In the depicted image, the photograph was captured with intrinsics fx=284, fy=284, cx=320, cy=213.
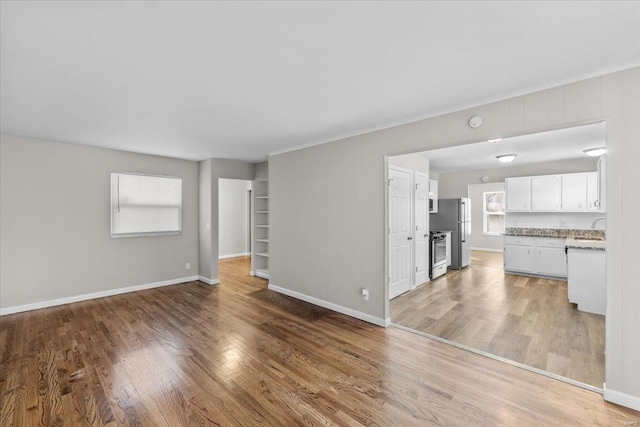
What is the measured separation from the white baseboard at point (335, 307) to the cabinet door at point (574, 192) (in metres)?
5.40

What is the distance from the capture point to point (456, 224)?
268 inches

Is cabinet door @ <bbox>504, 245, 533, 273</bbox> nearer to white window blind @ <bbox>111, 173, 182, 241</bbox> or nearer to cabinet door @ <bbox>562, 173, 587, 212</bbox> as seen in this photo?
cabinet door @ <bbox>562, 173, 587, 212</bbox>

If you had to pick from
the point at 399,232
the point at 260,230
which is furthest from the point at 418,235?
the point at 260,230

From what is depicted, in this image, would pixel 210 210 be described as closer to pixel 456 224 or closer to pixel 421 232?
pixel 421 232

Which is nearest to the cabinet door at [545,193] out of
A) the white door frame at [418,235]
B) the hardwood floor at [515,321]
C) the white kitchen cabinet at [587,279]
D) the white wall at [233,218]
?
the hardwood floor at [515,321]

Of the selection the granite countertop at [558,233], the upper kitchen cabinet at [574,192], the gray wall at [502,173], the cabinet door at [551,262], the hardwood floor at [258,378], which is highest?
the gray wall at [502,173]

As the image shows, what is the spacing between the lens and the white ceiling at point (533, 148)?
428cm

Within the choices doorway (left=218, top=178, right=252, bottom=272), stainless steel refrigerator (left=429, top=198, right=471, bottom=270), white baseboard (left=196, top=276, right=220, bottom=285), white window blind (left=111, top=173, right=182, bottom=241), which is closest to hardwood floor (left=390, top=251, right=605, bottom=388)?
stainless steel refrigerator (left=429, top=198, right=471, bottom=270)

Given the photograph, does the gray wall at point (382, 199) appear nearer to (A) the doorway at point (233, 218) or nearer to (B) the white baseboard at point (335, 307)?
(B) the white baseboard at point (335, 307)

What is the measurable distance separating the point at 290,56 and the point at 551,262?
22.2 feet

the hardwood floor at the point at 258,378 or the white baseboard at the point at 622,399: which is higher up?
the white baseboard at the point at 622,399

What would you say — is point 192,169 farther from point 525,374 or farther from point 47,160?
point 525,374

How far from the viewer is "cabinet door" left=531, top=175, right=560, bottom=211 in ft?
20.7

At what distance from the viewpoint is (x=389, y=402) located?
2.19 m
